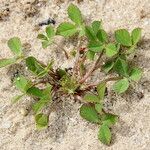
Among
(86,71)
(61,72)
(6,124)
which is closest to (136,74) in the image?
(86,71)

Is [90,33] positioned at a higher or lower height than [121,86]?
higher

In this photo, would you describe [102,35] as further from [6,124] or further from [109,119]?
[6,124]

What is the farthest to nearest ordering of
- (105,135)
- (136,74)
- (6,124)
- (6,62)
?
(6,62) < (6,124) < (136,74) < (105,135)

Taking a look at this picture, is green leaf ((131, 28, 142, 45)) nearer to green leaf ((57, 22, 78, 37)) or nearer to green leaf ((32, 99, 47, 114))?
green leaf ((57, 22, 78, 37))

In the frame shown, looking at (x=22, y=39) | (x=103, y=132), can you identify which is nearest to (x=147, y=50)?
(x=103, y=132)

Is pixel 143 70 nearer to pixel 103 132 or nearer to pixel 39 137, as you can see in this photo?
pixel 103 132

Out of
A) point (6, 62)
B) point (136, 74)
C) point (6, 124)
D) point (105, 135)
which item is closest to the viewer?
point (105, 135)

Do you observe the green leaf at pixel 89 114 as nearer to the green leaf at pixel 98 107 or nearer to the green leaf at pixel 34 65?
the green leaf at pixel 98 107

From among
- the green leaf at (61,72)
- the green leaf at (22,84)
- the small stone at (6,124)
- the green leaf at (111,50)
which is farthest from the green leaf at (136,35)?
the small stone at (6,124)
